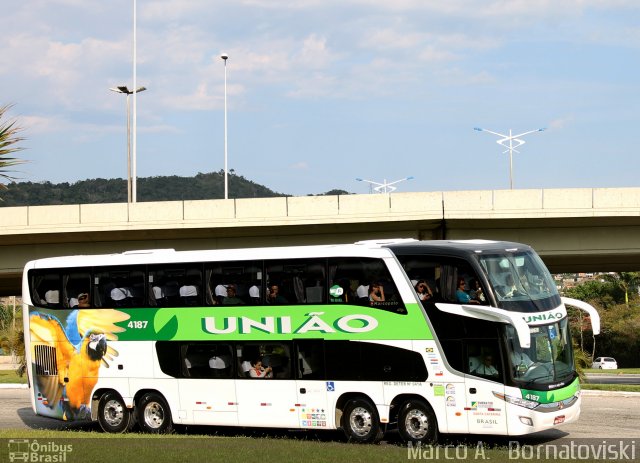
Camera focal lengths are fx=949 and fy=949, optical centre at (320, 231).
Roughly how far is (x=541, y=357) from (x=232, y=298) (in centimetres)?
649

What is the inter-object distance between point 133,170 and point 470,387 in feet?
104

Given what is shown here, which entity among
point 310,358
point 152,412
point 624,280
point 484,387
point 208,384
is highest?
point 310,358

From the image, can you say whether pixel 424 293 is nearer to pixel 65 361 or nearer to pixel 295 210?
pixel 65 361

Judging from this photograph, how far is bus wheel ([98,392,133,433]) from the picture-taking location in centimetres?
2158

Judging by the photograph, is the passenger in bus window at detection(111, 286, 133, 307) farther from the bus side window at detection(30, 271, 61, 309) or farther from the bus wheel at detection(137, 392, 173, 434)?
the bus wheel at detection(137, 392, 173, 434)

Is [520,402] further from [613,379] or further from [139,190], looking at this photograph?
[139,190]

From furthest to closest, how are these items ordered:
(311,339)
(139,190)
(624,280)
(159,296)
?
1. (139,190)
2. (624,280)
3. (159,296)
4. (311,339)

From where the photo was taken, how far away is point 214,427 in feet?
72.3

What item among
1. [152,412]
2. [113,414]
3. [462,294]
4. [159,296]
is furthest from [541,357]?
[113,414]

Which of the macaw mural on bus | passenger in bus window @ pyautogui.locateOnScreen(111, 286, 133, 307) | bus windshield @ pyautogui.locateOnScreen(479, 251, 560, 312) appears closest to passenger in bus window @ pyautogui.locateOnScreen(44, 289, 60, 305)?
the macaw mural on bus

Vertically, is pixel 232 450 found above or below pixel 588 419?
above

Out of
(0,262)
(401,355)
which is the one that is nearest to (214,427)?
(401,355)

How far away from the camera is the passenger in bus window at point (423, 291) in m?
18.2

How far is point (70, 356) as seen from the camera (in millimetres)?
22047
